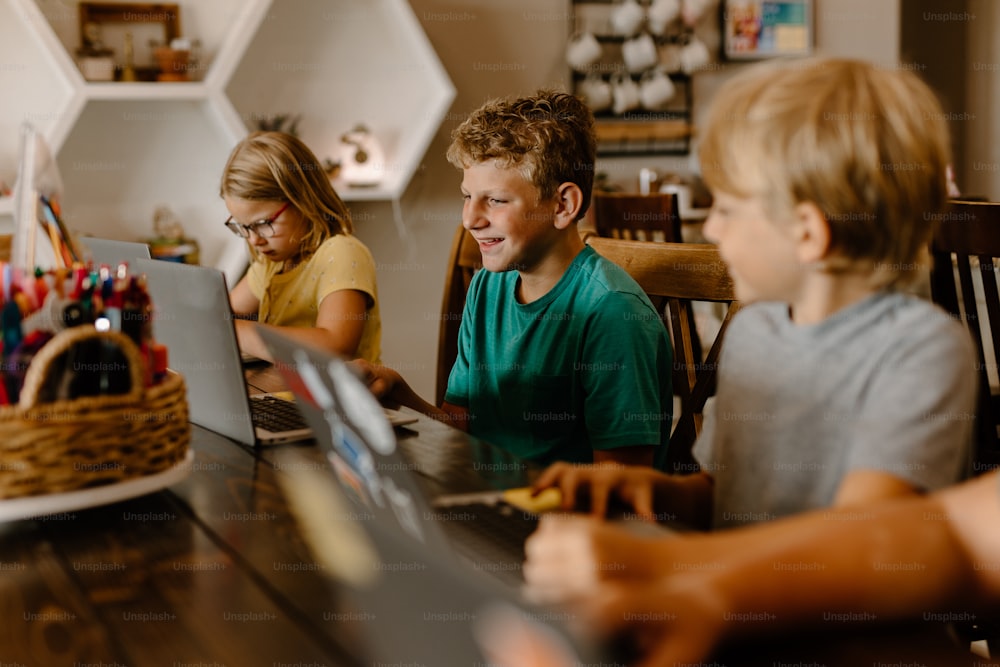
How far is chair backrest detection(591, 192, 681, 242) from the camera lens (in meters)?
2.28

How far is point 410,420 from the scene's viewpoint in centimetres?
119

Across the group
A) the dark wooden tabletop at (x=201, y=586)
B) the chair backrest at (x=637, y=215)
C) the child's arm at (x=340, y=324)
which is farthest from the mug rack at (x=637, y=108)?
the dark wooden tabletop at (x=201, y=586)

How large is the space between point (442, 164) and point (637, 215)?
1.41 m

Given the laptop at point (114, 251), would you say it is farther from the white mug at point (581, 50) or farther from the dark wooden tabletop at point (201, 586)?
the white mug at point (581, 50)

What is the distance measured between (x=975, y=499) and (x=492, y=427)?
967mm

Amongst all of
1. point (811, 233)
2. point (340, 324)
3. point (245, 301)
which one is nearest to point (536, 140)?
point (340, 324)

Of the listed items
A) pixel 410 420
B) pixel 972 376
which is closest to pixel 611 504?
pixel 972 376

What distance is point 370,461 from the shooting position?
583 millimetres

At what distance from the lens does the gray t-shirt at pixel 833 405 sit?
29.5 inches

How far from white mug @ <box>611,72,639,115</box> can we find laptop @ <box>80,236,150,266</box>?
8.28 feet

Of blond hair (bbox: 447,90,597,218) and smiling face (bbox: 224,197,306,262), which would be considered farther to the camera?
smiling face (bbox: 224,197,306,262)

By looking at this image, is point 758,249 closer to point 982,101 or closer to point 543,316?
point 543,316

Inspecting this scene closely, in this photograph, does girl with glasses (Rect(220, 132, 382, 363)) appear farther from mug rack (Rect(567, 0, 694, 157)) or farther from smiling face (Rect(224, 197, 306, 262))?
mug rack (Rect(567, 0, 694, 157))

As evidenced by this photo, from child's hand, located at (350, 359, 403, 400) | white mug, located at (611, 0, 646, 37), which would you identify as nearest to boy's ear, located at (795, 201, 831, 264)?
child's hand, located at (350, 359, 403, 400)
